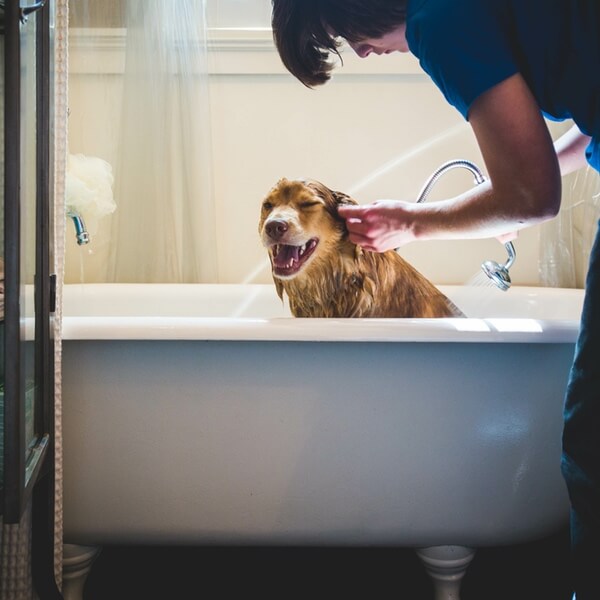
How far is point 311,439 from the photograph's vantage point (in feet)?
3.64

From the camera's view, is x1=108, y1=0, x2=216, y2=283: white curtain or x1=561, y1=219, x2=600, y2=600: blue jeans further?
x1=108, y1=0, x2=216, y2=283: white curtain

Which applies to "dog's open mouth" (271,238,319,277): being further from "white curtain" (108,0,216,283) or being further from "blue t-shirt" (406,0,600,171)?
"white curtain" (108,0,216,283)

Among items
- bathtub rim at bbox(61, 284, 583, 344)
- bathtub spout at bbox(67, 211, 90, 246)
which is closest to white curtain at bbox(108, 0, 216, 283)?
bathtub spout at bbox(67, 211, 90, 246)

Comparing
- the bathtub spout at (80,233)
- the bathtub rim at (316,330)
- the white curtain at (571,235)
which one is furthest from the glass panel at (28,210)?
the white curtain at (571,235)

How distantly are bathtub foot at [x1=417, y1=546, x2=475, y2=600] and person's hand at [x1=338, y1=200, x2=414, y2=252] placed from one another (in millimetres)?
587

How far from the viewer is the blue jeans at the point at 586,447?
2.18ft

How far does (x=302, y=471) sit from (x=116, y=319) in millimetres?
423

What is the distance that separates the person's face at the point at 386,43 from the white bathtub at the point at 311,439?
19.0 inches

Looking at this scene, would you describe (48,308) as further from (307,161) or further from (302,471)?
(307,161)

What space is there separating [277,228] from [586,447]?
0.65 metres

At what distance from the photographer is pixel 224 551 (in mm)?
1510

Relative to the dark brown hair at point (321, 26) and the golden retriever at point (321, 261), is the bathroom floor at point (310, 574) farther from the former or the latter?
the dark brown hair at point (321, 26)

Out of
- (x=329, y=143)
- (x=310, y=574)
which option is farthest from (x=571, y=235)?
(x=310, y=574)

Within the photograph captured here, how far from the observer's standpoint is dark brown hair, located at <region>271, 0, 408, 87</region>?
0.94 metres
